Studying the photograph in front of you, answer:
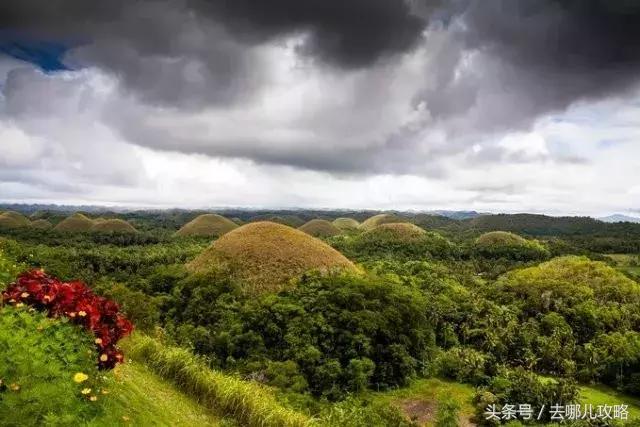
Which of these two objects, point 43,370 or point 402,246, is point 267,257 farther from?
point 402,246

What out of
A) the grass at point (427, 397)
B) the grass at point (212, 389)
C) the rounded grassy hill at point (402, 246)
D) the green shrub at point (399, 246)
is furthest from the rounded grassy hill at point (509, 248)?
the grass at point (212, 389)

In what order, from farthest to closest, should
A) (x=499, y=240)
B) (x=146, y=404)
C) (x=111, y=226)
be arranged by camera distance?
(x=111, y=226), (x=499, y=240), (x=146, y=404)

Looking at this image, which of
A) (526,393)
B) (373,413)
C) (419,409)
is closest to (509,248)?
(526,393)

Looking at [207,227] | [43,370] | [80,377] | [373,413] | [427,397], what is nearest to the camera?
[80,377]

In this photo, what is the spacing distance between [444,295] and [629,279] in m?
25.4

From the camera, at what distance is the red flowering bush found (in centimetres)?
682

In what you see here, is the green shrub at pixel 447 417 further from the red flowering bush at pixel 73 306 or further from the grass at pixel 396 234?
the grass at pixel 396 234

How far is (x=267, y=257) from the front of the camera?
3975 cm

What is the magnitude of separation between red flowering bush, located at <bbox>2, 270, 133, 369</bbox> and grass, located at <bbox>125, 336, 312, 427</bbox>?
3199 millimetres

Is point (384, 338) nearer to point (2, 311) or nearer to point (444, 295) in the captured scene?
point (444, 295)

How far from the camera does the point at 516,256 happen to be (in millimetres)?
86875

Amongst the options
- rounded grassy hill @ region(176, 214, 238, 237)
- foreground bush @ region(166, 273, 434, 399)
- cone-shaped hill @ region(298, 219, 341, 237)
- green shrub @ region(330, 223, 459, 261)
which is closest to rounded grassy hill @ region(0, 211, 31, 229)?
rounded grassy hill @ region(176, 214, 238, 237)

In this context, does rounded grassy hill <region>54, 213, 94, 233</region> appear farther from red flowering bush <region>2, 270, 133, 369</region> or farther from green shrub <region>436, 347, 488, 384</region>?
red flowering bush <region>2, 270, 133, 369</region>

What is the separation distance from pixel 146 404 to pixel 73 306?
207 cm
